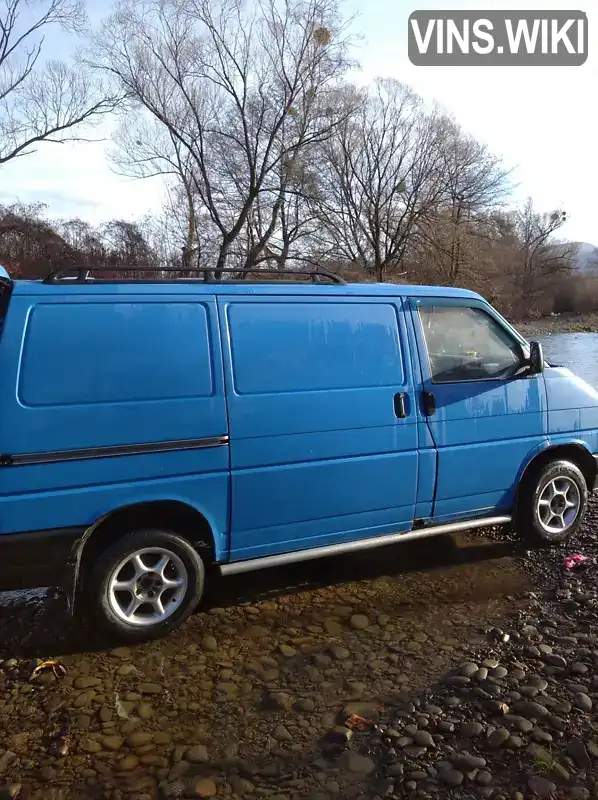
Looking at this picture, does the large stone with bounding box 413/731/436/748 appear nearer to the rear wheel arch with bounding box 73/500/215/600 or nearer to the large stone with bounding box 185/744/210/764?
the large stone with bounding box 185/744/210/764

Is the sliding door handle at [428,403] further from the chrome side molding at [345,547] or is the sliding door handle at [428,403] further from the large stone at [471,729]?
the large stone at [471,729]

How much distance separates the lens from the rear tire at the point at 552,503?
16.3 feet

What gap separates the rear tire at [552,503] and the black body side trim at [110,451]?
2.57m

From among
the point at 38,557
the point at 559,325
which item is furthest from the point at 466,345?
the point at 559,325

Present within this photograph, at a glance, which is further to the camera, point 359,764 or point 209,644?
point 209,644

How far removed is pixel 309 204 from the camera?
26.3 metres

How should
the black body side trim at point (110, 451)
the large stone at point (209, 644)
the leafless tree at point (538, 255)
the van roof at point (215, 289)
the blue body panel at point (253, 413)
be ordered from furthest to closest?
1. the leafless tree at point (538, 255)
2. the large stone at point (209, 644)
3. the van roof at point (215, 289)
4. the blue body panel at point (253, 413)
5. the black body side trim at point (110, 451)

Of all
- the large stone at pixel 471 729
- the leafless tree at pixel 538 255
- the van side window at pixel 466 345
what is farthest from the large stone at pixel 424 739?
the leafless tree at pixel 538 255

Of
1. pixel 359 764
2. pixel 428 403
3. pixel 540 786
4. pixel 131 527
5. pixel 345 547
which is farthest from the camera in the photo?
pixel 428 403

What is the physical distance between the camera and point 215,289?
12.8 ft

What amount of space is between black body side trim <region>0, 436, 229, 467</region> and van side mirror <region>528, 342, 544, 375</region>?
2.43 meters

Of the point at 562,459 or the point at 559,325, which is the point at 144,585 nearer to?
the point at 562,459

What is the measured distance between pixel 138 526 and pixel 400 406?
6.15 ft

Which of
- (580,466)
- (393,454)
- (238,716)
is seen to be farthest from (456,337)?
(238,716)
